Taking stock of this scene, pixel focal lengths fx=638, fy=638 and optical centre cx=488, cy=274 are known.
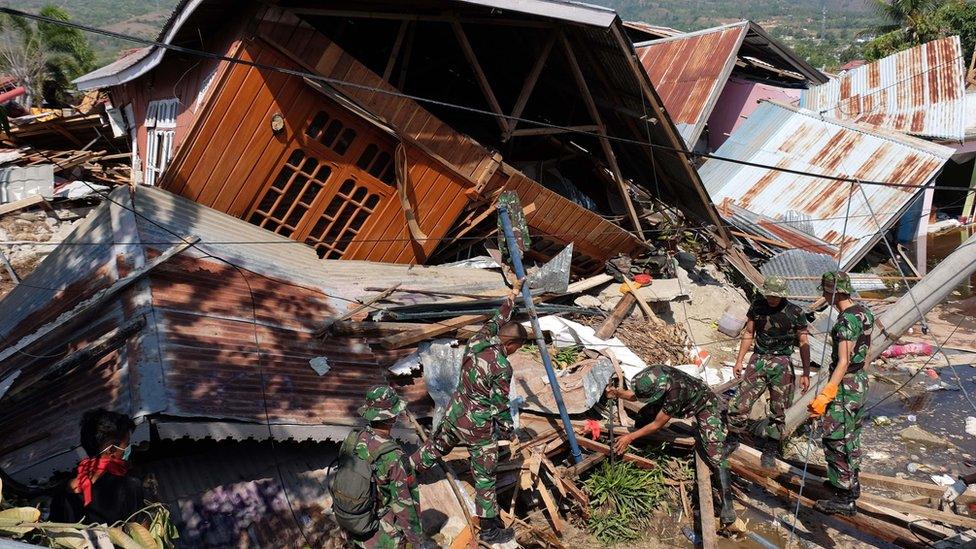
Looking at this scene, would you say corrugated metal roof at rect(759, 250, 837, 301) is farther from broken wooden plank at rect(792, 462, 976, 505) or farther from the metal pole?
the metal pole

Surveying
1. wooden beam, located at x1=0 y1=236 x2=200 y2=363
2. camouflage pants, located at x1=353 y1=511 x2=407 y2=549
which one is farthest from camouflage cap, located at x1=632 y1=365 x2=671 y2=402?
wooden beam, located at x1=0 y1=236 x2=200 y2=363

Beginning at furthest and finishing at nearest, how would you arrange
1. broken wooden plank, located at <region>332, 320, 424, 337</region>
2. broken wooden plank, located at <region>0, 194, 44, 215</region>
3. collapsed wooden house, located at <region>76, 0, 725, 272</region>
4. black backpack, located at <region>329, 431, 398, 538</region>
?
broken wooden plank, located at <region>0, 194, 44, 215</region>, collapsed wooden house, located at <region>76, 0, 725, 272</region>, broken wooden plank, located at <region>332, 320, 424, 337</region>, black backpack, located at <region>329, 431, 398, 538</region>

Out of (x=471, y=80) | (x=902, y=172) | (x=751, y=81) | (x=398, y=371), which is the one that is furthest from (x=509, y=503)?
(x=751, y=81)

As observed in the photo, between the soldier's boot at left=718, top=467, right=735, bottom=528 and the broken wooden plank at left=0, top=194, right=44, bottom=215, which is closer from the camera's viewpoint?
the soldier's boot at left=718, top=467, right=735, bottom=528

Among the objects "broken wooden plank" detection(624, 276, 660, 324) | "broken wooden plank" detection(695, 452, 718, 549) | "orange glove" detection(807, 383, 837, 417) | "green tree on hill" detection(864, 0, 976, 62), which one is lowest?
"broken wooden plank" detection(695, 452, 718, 549)

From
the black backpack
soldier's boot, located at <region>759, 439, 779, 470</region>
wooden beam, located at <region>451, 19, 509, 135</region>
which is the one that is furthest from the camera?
wooden beam, located at <region>451, 19, 509, 135</region>

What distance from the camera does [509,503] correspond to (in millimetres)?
5984

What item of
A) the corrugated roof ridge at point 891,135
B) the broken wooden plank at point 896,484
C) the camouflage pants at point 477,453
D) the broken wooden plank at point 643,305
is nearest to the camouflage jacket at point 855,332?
the broken wooden plank at point 896,484

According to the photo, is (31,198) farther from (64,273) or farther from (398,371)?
(398,371)

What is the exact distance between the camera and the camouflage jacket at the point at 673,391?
570 centimetres

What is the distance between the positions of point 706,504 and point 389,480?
119 inches

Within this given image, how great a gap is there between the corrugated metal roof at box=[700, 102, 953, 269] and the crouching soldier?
10704 millimetres

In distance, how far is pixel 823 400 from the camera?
5.67m

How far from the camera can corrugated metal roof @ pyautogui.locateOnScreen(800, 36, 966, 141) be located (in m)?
16.0
